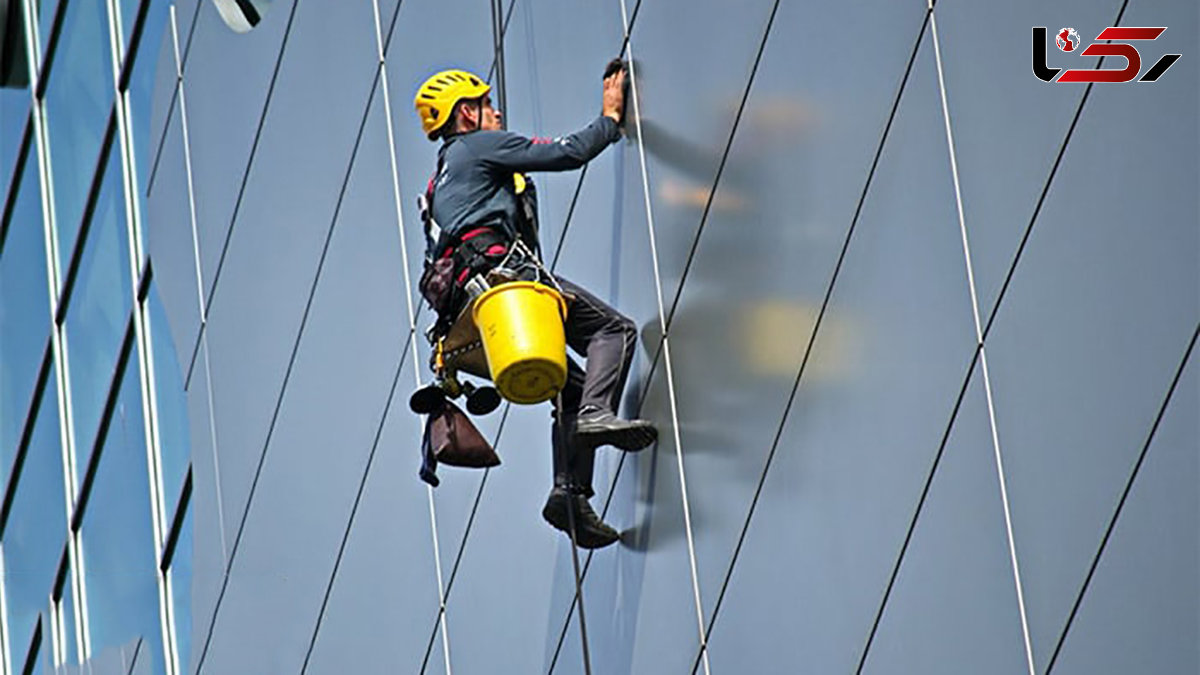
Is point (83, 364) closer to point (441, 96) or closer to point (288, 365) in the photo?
point (288, 365)

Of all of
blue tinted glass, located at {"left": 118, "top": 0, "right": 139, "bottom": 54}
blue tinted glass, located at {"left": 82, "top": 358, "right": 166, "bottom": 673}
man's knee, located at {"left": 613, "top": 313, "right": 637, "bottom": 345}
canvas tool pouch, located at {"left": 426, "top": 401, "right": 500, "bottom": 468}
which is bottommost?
blue tinted glass, located at {"left": 82, "top": 358, "right": 166, "bottom": 673}

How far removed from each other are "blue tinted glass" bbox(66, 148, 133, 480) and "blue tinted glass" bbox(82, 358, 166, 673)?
0.37 meters

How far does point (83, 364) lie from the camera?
20125mm

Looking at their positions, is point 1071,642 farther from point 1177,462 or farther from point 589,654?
point 589,654

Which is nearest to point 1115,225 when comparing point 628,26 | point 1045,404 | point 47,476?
point 1045,404

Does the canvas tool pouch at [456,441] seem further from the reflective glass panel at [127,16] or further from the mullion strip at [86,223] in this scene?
the mullion strip at [86,223]

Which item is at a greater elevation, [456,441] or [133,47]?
[133,47]

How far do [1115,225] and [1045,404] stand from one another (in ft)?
2.04

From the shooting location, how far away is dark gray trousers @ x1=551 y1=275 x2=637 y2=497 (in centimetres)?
1117

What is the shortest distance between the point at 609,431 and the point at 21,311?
38.5 feet

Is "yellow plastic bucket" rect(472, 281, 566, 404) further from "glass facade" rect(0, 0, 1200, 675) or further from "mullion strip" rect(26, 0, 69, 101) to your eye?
"mullion strip" rect(26, 0, 69, 101)

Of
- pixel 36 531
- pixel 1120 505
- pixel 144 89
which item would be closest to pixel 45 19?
pixel 144 89

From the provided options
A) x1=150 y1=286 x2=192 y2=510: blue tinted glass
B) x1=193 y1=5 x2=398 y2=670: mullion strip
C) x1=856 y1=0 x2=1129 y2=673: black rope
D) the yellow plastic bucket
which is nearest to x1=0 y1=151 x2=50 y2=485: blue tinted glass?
x1=150 y1=286 x2=192 y2=510: blue tinted glass

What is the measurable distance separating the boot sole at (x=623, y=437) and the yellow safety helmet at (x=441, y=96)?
1524 millimetres
